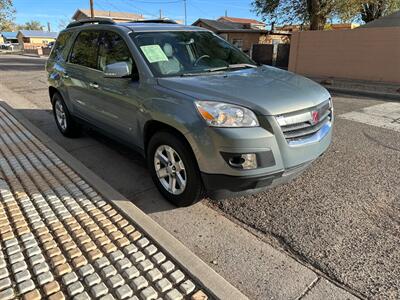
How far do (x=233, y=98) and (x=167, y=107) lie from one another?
26.5 inches

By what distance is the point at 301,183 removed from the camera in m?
3.94

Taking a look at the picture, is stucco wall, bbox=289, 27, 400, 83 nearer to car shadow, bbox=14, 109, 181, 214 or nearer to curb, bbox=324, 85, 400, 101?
curb, bbox=324, 85, 400, 101

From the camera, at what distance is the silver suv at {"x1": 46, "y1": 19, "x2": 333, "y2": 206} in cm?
280

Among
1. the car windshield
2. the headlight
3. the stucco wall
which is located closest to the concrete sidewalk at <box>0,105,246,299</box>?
the headlight

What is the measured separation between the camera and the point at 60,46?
5.79 meters

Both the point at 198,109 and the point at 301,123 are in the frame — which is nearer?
the point at 198,109

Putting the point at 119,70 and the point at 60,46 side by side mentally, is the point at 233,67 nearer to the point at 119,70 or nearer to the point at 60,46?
the point at 119,70

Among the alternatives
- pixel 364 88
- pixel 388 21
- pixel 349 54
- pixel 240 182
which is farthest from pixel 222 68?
pixel 388 21

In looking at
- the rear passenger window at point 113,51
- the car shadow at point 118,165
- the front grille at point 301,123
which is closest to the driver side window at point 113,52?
the rear passenger window at point 113,51

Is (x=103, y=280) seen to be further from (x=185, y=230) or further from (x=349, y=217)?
(x=349, y=217)

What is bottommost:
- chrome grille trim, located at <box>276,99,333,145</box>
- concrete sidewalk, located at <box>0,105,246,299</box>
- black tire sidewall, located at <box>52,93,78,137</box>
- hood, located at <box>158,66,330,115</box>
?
concrete sidewalk, located at <box>0,105,246,299</box>

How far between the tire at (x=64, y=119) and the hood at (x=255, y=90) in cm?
287

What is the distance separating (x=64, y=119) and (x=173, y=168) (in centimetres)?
332

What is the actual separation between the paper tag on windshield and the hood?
0.38 m
